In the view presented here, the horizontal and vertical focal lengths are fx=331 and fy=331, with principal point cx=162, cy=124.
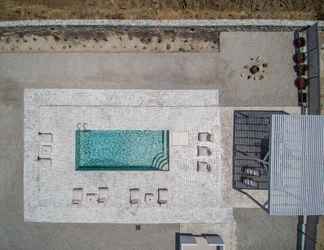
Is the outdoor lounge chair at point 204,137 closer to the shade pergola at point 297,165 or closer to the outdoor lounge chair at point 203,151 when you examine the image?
the outdoor lounge chair at point 203,151

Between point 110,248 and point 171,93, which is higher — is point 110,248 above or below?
below

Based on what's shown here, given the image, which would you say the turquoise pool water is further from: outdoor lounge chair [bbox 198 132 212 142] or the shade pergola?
the shade pergola

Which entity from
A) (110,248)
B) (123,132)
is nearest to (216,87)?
(123,132)

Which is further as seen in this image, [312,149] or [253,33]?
[253,33]

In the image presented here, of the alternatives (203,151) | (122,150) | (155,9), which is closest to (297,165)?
(203,151)

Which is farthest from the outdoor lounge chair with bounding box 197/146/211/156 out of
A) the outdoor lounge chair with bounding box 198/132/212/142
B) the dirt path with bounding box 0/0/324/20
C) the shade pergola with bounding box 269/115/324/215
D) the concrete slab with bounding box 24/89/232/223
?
the dirt path with bounding box 0/0/324/20

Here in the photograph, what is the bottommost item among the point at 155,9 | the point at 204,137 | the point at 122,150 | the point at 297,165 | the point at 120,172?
the point at 120,172

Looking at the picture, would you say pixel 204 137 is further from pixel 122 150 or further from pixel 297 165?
pixel 297 165

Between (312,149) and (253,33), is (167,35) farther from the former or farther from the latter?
(312,149)
